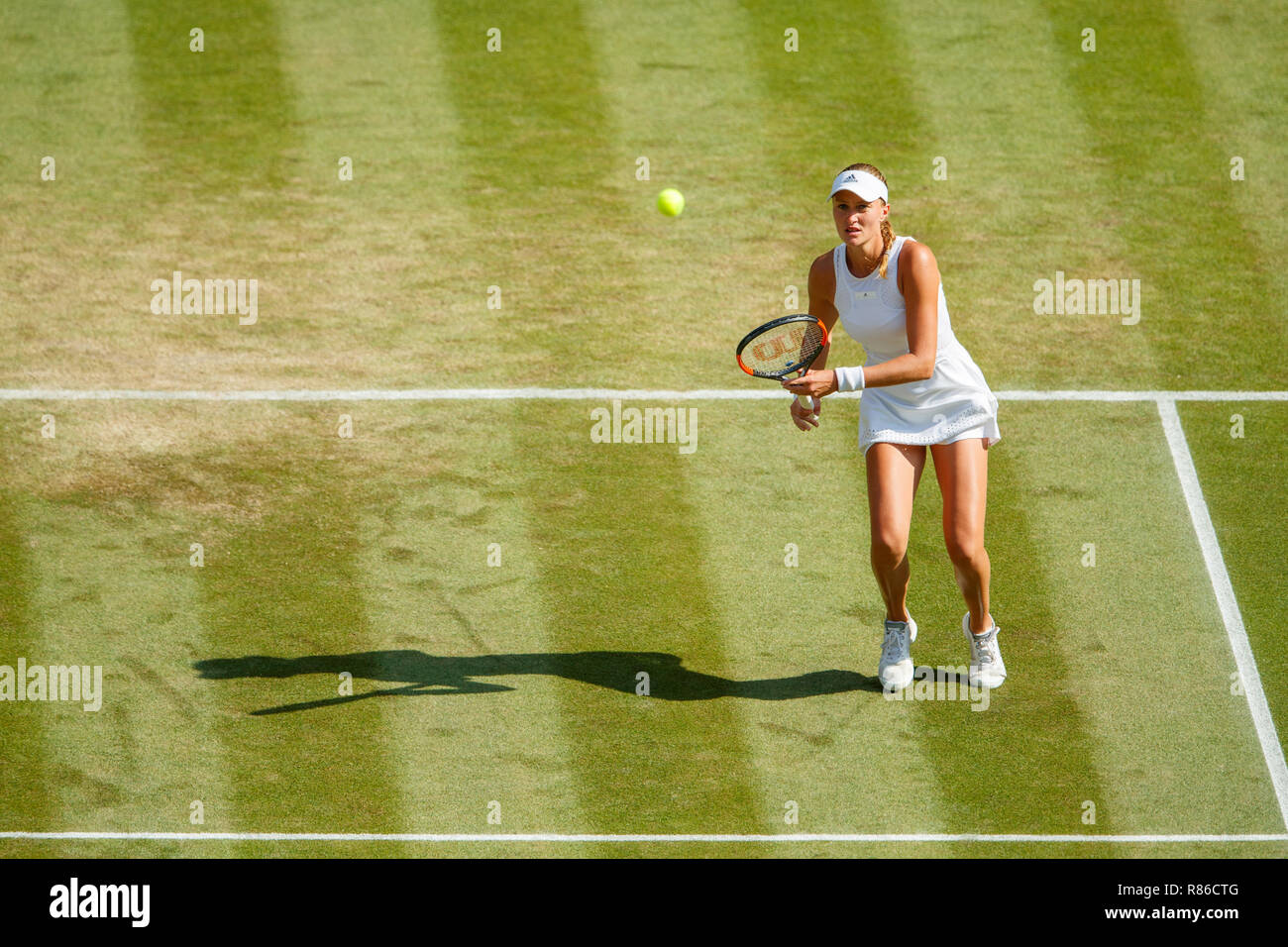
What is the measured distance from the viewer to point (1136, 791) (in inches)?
291

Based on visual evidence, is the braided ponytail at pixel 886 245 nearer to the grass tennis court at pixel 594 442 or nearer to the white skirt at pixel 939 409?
the white skirt at pixel 939 409

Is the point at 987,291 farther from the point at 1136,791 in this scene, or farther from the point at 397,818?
the point at 397,818

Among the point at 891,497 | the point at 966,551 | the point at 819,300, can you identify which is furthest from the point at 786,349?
the point at 966,551

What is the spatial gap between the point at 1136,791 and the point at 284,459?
17.3ft

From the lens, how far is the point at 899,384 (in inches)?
295

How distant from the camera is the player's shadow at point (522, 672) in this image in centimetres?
809

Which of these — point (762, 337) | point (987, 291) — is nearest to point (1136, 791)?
point (762, 337)

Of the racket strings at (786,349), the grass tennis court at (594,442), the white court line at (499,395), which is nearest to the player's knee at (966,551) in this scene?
the grass tennis court at (594,442)

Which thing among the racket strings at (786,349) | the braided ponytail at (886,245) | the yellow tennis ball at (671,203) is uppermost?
the yellow tennis ball at (671,203)

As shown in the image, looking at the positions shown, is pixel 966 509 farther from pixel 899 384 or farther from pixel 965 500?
pixel 899 384

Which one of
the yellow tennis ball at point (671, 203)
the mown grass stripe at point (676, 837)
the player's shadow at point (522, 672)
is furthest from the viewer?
the yellow tennis ball at point (671, 203)

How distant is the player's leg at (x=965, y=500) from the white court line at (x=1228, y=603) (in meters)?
1.52

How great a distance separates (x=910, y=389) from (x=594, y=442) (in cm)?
306

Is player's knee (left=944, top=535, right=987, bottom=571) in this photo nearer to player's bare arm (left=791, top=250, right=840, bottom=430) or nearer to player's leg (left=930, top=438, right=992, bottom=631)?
player's leg (left=930, top=438, right=992, bottom=631)
